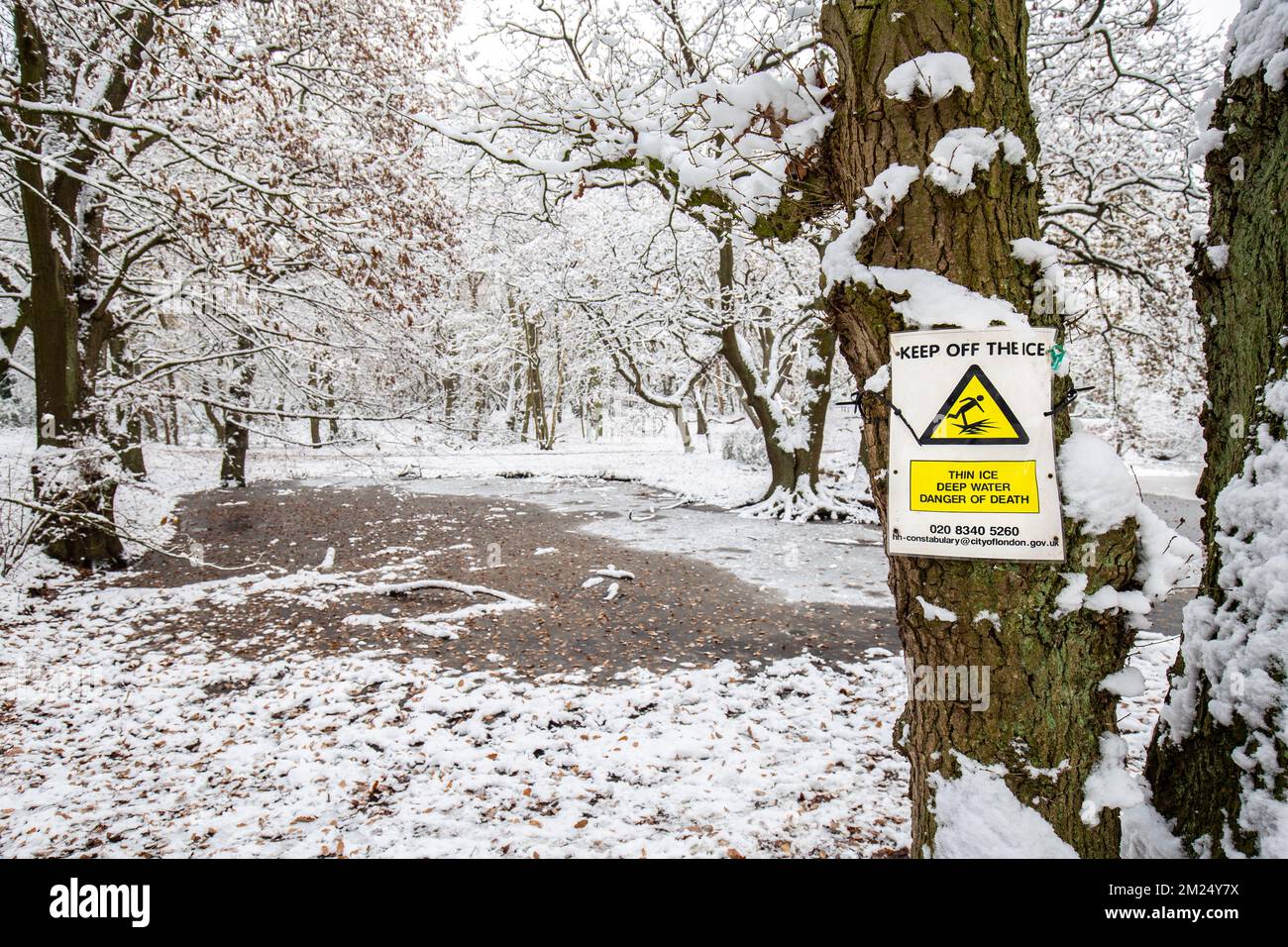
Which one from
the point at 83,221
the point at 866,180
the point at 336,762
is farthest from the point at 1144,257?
the point at 83,221

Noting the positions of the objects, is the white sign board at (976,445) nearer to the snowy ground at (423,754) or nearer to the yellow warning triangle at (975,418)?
the yellow warning triangle at (975,418)

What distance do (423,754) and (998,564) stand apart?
3693mm

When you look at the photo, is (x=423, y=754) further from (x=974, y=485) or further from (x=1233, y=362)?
(x=1233, y=362)

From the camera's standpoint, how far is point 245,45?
6949 millimetres

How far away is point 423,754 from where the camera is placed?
4.09 metres

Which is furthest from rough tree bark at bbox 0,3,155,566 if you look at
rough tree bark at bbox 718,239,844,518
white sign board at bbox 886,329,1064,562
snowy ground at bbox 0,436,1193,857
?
rough tree bark at bbox 718,239,844,518

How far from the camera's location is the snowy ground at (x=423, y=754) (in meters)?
3.25

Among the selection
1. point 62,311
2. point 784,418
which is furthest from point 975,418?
point 784,418

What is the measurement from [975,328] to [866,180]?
59 centimetres

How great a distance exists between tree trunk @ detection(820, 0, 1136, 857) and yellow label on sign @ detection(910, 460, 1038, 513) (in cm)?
16

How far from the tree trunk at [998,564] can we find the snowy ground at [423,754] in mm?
1568

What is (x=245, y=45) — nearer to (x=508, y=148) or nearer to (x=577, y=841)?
(x=508, y=148)

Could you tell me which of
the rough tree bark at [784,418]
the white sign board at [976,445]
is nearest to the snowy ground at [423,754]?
the white sign board at [976,445]

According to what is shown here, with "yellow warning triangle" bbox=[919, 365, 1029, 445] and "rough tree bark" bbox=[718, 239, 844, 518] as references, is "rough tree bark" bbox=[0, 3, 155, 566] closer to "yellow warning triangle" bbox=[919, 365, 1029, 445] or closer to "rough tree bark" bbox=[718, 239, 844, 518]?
"yellow warning triangle" bbox=[919, 365, 1029, 445]
